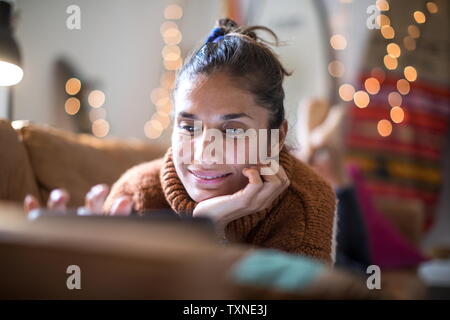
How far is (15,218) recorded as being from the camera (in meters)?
0.52

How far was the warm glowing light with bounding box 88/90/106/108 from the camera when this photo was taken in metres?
2.75

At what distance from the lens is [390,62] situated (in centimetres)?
303

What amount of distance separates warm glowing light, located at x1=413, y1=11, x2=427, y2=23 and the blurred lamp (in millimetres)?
2576

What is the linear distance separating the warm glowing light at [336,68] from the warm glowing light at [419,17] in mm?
540

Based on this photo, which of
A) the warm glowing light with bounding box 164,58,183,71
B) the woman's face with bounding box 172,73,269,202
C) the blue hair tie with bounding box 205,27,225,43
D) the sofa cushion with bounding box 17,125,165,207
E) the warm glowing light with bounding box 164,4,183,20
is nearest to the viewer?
the woman's face with bounding box 172,73,269,202

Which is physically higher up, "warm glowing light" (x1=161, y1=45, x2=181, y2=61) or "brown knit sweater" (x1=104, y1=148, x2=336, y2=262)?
"warm glowing light" (x1=161, y1=45, x2=181, y2=61)

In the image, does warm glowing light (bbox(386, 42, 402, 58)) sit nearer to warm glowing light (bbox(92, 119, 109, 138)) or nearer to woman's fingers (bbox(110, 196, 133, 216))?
warm glowing light (bbox(92, 119, 109, 138))

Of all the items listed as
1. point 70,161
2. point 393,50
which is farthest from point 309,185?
point 393,50

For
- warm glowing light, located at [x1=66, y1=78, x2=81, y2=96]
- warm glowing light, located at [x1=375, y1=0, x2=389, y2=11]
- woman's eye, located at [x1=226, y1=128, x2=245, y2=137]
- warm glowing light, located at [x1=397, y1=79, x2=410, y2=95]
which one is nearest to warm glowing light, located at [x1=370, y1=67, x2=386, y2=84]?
warm glowing light, located at [x1=397, y1=79, x2=410, y2=95]

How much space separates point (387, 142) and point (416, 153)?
7.7 inches

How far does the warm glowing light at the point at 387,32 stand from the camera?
9.82 ft
